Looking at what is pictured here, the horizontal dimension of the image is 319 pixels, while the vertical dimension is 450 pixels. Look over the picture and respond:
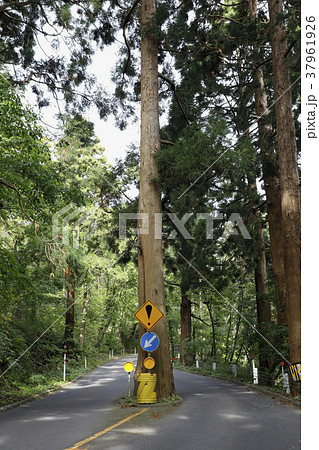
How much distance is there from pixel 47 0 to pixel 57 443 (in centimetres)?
1453

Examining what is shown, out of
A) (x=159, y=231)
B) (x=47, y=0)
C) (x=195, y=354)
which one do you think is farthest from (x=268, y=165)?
(x=195, y=354)

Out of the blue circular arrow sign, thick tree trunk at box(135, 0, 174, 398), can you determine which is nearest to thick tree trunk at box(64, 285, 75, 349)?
thick tree trunk at box(135, 0, 174, 398)

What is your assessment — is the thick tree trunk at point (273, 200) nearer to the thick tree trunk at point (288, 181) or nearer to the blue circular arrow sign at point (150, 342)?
the thick tree trunk at point (288, 181)

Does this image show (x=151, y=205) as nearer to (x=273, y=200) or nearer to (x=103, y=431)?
(x=273, y=200)

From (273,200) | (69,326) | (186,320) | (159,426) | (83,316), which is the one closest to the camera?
(159,426)

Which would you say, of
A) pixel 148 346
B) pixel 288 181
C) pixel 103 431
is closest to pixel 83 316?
pixel 148 346

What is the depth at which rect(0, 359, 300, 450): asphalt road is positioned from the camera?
604 cm

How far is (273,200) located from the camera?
15.8 meters

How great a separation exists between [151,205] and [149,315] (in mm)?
3645

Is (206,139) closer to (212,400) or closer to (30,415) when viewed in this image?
(212,400)

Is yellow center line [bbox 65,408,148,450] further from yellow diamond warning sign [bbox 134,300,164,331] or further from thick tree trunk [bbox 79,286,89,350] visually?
thick tree trunk [bbox 79,286,89,350]

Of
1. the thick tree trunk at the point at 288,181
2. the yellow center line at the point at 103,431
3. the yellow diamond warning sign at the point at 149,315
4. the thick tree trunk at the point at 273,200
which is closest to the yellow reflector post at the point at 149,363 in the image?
the yellow diamond warning sign at the point at 149,315

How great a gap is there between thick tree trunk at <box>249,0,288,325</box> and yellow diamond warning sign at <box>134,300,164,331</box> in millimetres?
5824

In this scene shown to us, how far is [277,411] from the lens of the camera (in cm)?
905
